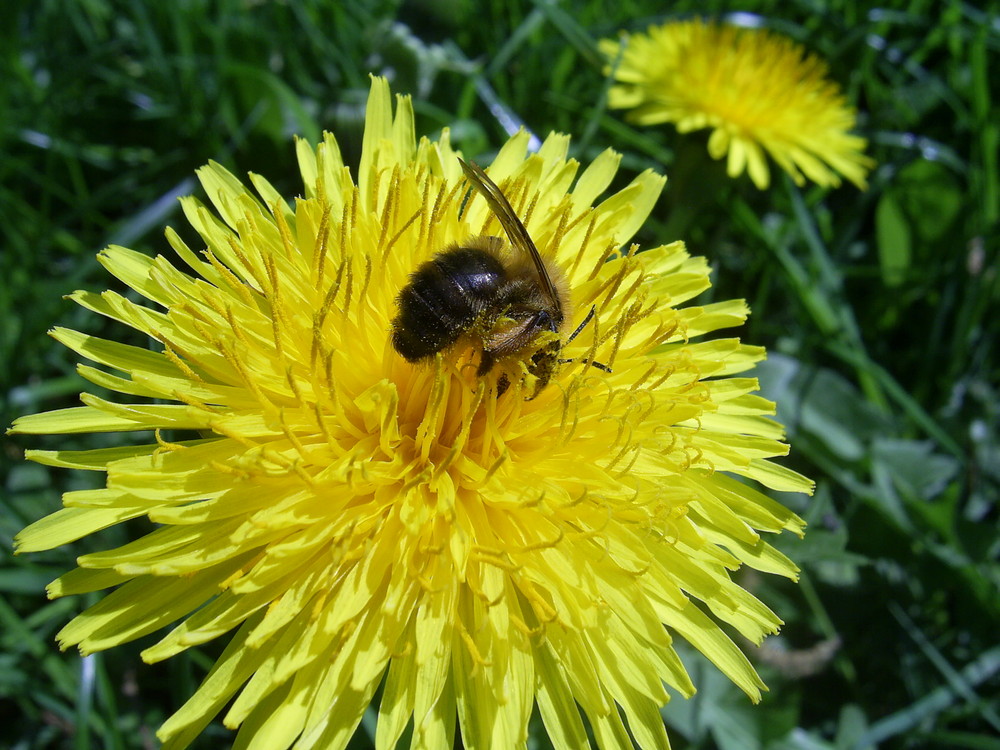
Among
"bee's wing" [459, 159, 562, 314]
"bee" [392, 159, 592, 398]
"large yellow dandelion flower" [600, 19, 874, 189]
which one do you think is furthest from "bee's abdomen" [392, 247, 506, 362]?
"large yellow dandelion flower" [600, 19, 874, 189]

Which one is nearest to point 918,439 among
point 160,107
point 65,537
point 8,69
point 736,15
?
point 736,15

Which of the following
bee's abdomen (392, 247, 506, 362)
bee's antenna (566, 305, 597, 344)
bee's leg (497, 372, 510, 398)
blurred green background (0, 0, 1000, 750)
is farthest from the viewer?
blurred green background (0, 0, 1000, 750)

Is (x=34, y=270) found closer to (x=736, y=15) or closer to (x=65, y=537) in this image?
(x=65, y=537)

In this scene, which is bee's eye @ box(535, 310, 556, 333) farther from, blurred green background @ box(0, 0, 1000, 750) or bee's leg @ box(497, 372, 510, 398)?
blurred green background @ box(0, 0, 1000, 750)

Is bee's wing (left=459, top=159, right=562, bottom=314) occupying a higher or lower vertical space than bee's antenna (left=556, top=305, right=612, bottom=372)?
higher

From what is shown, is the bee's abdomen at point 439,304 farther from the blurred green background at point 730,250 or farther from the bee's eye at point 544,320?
the blurred green background at point 730,250

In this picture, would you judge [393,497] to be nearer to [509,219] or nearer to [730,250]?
[509,219]

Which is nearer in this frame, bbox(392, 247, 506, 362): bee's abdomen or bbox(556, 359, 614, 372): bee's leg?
bbox(392, 247, 506, 362): bee's abdomen
